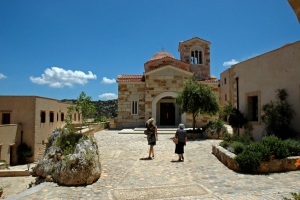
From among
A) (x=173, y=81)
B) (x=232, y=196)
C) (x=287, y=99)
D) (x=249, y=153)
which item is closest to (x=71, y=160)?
(x=232, y=196)

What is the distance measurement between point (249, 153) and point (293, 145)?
1.64 meters

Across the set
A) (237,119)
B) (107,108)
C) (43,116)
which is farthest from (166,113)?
(107,108)

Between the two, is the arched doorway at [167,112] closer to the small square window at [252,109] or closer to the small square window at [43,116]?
the small square window at [252,109]

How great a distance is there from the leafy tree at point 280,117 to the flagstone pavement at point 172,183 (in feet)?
9.36

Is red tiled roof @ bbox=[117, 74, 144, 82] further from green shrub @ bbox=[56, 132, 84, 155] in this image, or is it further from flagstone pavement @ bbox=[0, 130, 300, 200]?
green shrub @ bbox=[56, 132, 84, 155]

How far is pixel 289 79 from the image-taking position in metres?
10.1

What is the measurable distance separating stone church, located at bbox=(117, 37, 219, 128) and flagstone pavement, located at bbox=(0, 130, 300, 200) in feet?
42.2

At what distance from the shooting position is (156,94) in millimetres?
22656

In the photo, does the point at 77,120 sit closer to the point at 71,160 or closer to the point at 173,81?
the point at 173,81

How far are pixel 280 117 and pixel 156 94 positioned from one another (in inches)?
538

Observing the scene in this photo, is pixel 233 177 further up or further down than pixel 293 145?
further down

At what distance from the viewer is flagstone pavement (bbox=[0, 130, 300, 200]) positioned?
5.75 metres

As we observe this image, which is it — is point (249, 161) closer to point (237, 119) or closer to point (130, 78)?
point (237, 119)

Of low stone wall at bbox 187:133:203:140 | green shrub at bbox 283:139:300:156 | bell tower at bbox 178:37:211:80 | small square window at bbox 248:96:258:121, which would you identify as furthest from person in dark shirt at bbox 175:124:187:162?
bell tower at bbox 178:37:211:80
